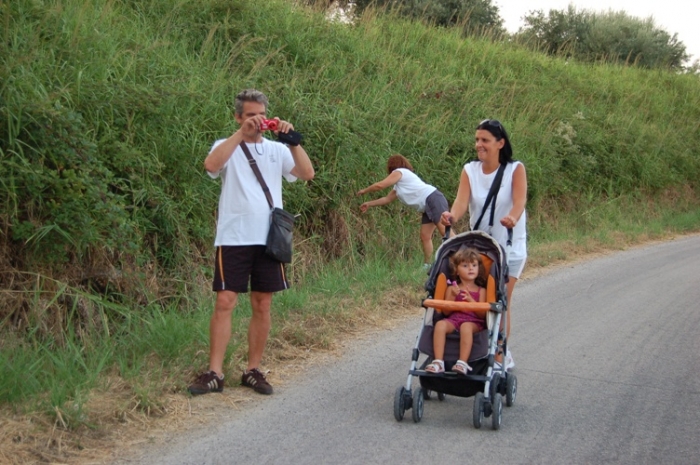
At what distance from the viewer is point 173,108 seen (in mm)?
9312

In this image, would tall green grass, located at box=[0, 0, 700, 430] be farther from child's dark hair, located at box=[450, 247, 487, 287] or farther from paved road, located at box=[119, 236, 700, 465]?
child's dark hair, located at box=[450, 247, 487, 287]

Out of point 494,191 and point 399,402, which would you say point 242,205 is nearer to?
point 399,402

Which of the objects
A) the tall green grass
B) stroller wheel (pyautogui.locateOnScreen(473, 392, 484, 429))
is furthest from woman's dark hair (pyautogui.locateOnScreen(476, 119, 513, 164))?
the tall green grass

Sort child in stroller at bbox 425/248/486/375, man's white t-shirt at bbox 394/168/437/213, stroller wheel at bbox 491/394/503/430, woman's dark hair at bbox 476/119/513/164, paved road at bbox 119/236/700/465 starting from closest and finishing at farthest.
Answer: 1. paved road at bbox 119/236/700/465
2. stroller wheel at bbox 491/394/503/430
3. child in stroller at bbox 425/248/486/375
4. woman's dark hair at bbox 476/119/513/164
5. man's white t-shirt at bbox 394/168/437/213

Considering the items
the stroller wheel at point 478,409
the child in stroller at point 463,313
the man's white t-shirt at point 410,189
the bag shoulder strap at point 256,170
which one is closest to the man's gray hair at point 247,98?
the bag shoulder strap at point 256,170

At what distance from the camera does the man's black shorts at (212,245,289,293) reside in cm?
601

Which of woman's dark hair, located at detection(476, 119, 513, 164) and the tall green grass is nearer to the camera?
woman's dark hair, located at detection(476, 119, 513, 164)

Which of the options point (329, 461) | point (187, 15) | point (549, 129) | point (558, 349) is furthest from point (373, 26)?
point (329, 461)

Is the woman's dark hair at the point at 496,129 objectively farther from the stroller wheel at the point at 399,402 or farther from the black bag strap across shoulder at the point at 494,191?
the stroller wheel at the point at 399,402

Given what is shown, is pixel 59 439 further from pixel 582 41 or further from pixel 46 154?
pixel 582 41

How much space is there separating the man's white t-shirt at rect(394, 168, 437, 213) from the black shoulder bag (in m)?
5.86

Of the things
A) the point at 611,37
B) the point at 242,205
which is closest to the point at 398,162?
the point at 242,205

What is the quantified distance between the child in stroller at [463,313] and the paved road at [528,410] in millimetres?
451

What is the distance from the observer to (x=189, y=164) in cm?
903
